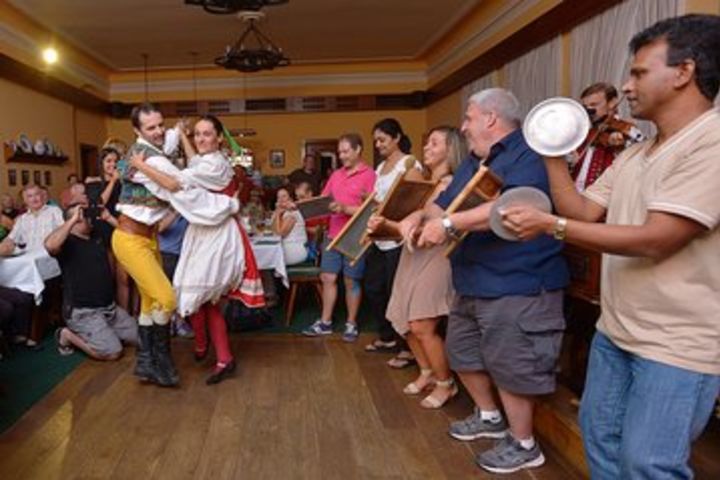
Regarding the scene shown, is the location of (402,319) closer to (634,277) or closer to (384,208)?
(384,208)

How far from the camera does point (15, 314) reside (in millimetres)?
4117

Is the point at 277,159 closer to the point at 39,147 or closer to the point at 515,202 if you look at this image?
the point at 39,147

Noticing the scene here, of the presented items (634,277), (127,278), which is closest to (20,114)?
(127,278)

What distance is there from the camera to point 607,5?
4305 mm

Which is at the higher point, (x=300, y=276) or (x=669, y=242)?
(x=669, y=242)

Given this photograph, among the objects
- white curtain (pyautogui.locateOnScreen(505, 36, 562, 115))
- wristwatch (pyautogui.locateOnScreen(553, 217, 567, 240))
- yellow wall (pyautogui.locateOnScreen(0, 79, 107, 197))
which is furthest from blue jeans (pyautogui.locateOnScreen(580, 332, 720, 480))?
yellow wall (pyautogui.locateOnScreen(0, 79, 107, 197))

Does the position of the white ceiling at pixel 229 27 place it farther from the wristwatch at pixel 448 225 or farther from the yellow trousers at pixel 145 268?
the wristwatch at pixel 448 225

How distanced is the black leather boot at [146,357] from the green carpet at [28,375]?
51 centimetres

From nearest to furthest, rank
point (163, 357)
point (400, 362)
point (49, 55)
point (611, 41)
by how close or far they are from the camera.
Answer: point (163, 357), point (400, 362), point (611, 41), point (49, 55)

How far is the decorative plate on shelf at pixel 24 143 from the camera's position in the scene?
6426 mm

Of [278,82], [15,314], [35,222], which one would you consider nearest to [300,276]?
[15,314]

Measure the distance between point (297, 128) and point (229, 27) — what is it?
114 inches

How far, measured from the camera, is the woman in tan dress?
2.97 meters

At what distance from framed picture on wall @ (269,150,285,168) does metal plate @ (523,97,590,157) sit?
873cm
